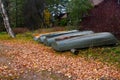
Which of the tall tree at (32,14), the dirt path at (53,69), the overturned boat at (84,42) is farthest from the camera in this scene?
the tall tree at (32,14)

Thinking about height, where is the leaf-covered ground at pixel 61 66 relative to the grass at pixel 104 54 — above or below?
above

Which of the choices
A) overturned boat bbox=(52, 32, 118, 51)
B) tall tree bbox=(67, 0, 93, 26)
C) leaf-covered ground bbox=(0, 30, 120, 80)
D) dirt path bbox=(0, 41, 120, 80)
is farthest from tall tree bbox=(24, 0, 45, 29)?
dirt path bbox=(0, 41, 120, 80)

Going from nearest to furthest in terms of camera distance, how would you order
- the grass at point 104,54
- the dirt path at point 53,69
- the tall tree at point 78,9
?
1. the dirt path at point 53,69
2. the grass at point 104,54
3. the tall tree at point 78,9

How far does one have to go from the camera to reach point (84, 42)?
606 inches

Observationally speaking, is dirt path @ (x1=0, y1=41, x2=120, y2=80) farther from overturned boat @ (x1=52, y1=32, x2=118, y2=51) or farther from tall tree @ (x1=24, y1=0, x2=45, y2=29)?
tall tree @ (x1=24, y1=0, x2=45, y2=29)

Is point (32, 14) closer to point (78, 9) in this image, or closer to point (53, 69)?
point (78, 9)

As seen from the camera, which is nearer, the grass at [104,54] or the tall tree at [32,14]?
the grass at [104,54]

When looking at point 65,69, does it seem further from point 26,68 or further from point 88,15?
point 88,15

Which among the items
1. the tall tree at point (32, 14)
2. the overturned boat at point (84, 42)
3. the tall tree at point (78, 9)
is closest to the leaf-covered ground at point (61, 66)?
the overturned boat at point (84, 42)

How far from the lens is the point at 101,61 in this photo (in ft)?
41.3

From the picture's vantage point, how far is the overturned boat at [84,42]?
50.2 ft

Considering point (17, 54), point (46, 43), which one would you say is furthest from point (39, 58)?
point (46, 43)

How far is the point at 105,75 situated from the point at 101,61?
2808mm

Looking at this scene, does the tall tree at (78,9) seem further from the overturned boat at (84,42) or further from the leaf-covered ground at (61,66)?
the leaf-covered ground at (61,66)
